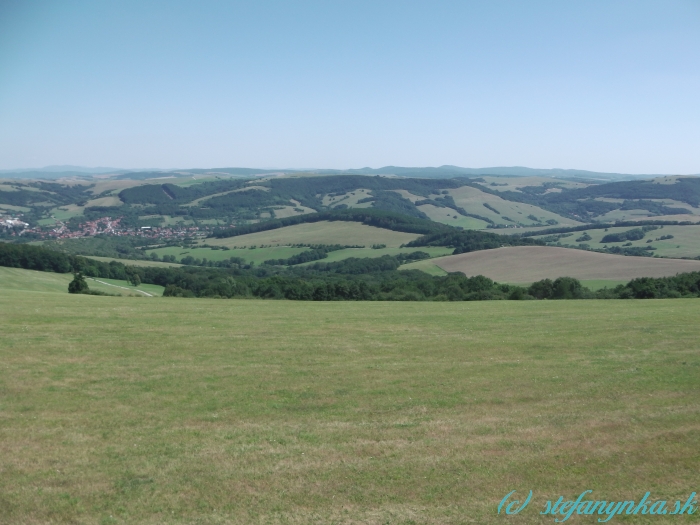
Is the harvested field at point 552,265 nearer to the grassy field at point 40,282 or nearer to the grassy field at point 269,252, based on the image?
the grassy field at point 269,252

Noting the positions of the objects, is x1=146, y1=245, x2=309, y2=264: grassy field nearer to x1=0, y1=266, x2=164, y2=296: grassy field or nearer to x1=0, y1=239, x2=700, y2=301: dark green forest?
x1=0, y1=239, x2=700, y2=301: dark green forest

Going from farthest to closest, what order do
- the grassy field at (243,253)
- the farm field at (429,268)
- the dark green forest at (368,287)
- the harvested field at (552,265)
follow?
the grassy field at (243,253) → the farm field at (429,268) → the harvested field at (552,265) → the dark green forest at (368,287)

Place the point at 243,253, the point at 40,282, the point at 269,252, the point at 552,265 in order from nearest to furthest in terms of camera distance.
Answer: the point at 40,282, the point at 552,265, the point at 269,252, the point at 243,253

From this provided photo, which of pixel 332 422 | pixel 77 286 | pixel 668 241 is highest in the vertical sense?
pixel 332 422

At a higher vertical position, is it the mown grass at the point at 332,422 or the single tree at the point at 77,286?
the mown grass at the point at 332,422

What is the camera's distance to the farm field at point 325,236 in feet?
498

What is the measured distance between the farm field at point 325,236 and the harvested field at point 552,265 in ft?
144

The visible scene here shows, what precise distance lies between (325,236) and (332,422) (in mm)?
146566

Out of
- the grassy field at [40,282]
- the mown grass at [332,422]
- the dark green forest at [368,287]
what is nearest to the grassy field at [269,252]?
the dark green forest at [368,287]

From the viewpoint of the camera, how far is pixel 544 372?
61.9ft

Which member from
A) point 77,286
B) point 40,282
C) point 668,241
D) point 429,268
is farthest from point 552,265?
point 40,282

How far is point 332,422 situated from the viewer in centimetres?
1391

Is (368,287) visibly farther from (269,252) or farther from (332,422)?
(269,252)

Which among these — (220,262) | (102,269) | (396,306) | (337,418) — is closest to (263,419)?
(337,418)
